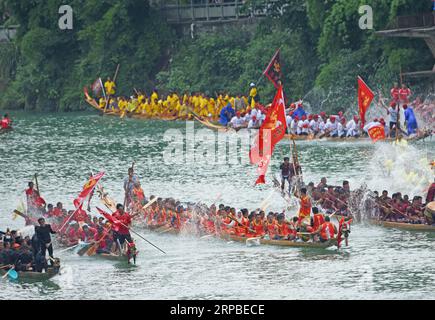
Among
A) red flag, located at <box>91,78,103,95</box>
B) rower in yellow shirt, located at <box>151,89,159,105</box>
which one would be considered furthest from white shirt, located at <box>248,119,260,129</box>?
red flag, located at <box>91,78,103,95</box>

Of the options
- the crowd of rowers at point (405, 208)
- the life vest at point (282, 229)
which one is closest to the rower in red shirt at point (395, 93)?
the crowd of rowers at point (405, 208)

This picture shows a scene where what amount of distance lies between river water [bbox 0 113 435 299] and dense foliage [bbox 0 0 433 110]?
5466 mm

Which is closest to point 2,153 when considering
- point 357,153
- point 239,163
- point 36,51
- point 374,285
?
point 239,163

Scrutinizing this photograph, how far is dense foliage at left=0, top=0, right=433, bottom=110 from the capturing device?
55031 mm

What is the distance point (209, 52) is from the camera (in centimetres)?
6544

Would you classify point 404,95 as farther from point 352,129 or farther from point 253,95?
point 253,95

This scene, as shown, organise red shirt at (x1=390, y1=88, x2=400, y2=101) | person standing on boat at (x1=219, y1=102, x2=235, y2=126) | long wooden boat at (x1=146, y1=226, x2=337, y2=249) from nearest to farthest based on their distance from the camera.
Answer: long wooden boat at (x1=146, y1=226, x2=337, y2=249) < red shirt at (x1=390, y1=88, x2=400, y2=101) < person standing on boat at (x1=219, y1=102, x2=235, y2=126)

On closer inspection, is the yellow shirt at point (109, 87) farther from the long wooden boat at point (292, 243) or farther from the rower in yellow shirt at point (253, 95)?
the long wooden boat at point (292, 243)

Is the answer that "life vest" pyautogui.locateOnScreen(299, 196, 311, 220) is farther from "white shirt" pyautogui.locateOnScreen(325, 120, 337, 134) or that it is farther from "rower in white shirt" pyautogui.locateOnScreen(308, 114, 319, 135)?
"rower in white shirt" pyautogui.locateOnScreen(308, 114, 319, 135)

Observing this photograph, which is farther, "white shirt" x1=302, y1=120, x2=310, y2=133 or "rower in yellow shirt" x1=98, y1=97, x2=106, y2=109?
"rower in yellow shirt" x1=98, y1=97, x2=106, y2=109

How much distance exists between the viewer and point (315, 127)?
166ft

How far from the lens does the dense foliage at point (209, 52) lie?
55.0m

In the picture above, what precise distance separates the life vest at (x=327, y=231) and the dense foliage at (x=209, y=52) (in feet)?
69.6

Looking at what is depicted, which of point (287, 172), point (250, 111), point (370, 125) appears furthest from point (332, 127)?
point (287, 172)
